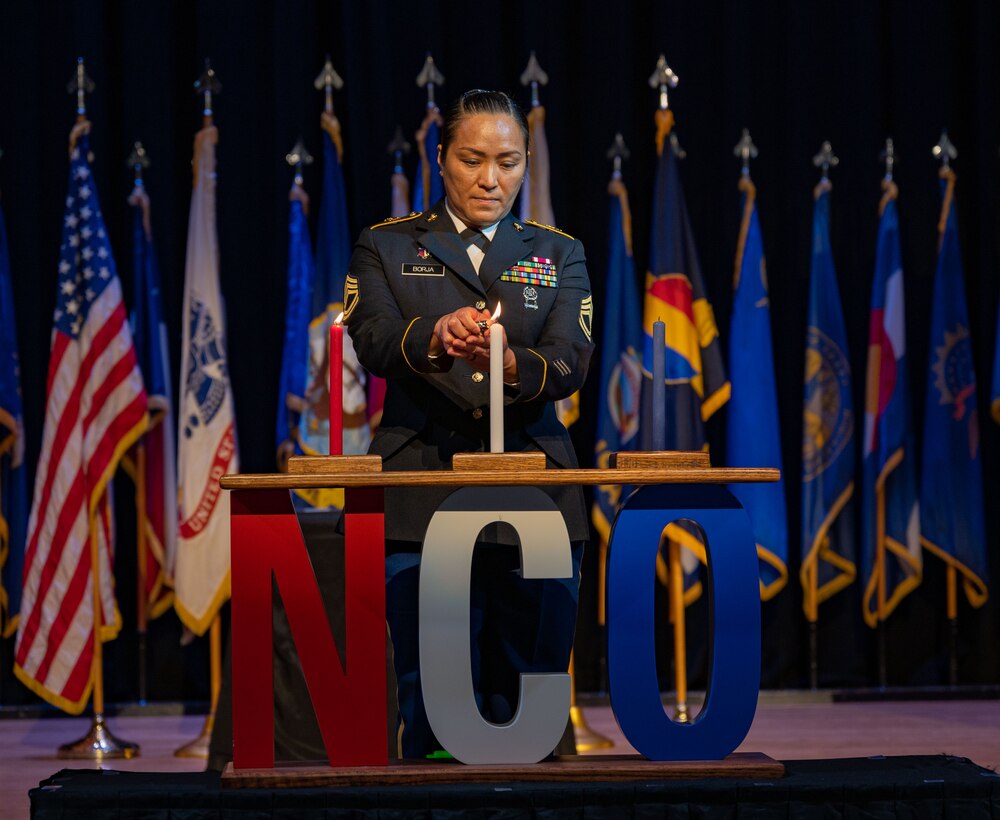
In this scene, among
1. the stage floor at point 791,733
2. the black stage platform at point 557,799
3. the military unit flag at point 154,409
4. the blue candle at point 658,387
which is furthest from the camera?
the military unit flag at point 154,409

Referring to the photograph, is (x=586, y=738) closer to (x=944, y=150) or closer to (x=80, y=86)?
(x=944, y=150)

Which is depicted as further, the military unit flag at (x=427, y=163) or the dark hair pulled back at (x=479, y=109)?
the military unit flag at (x=427, y=163)

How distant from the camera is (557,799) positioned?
1.75 meters

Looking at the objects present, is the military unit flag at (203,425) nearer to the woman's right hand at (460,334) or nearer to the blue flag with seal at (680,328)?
the blue flag with seal at (680,328)

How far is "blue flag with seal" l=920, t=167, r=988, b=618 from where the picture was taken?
474cm

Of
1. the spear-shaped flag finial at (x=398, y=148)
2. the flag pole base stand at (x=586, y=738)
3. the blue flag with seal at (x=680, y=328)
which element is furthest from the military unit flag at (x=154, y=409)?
the blue flag with seal at (x=680, y=328)

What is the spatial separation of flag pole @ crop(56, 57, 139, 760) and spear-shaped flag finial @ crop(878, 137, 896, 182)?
2867 mm

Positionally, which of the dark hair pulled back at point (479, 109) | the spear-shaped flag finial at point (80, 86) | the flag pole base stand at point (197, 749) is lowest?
the flag pole base stand at point (197, 749)

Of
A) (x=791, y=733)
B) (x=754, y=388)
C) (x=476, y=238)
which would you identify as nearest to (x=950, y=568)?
(x=754, y=388)

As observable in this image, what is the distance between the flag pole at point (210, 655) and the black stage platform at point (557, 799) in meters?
2.09

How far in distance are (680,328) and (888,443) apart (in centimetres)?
93

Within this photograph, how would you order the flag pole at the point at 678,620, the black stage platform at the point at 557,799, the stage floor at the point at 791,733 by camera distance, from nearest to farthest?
the black stage platform at the point at 557,799 < the stage floor at the point at 791,733 < the flag pole at the point at 678,620

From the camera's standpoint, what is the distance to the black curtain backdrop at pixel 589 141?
472 cm

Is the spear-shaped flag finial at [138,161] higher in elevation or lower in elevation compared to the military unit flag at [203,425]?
higher
